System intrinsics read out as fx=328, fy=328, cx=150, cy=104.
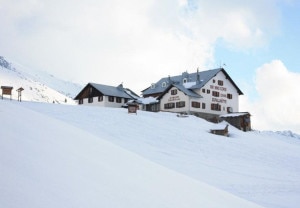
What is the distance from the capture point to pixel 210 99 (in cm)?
5953

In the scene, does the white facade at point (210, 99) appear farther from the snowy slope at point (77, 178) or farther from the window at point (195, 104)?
the snowy slope at point (77, 178)

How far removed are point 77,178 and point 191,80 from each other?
56695 mm

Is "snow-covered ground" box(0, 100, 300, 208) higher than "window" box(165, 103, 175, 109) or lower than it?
lower

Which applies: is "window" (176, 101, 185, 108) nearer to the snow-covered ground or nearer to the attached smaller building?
the attached smaller building

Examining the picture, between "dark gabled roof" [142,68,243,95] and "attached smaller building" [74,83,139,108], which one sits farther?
"attached smaller building" [74,83,139,108]

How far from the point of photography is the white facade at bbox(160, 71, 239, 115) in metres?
56.7

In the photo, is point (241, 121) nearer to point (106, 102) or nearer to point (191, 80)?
point (191, 80)

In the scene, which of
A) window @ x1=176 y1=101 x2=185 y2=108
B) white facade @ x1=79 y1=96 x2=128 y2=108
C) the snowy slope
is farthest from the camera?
white facade @ x1=79 y1=96 x2=128 y2=108

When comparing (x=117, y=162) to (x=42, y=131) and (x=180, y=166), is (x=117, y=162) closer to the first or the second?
(x=42, y=131)

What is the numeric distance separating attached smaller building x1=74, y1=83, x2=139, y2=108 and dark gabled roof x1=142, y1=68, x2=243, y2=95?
4301 millimetres

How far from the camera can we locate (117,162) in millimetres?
10562

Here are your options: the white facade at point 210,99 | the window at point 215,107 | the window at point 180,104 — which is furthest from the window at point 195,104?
the window at point 215,107

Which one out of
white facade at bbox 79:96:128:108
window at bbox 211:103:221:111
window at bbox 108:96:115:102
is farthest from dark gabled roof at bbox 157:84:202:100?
window at bbox 108:96:115:102

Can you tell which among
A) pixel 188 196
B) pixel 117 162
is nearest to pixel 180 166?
pixel 117 162
